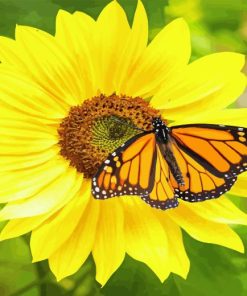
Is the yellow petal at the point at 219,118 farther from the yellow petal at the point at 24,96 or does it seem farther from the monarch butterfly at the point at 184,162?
the yellow petal at the point at 24,96

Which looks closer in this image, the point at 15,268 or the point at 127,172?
the point at 127,172

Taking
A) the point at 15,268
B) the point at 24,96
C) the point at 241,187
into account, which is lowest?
the point at 15,268

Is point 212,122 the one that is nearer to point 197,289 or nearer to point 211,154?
point 211,154

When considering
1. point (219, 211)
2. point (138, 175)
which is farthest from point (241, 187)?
point (138, 175)

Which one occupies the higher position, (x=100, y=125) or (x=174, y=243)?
(x=100, y=125)

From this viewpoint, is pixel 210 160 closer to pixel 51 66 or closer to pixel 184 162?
pixel 184 162

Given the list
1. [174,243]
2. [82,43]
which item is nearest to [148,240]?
[174,243]
